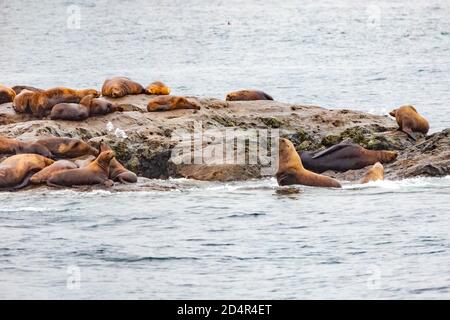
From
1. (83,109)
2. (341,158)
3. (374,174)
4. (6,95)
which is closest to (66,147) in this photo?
(83,109)

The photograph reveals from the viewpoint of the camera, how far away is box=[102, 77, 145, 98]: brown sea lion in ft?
84.2

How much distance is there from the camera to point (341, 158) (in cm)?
2230

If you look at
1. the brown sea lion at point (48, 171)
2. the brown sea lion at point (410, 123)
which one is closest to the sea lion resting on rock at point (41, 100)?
the brown sea lion at point (48, 171)

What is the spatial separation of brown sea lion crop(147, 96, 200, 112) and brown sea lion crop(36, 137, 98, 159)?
2.80 m

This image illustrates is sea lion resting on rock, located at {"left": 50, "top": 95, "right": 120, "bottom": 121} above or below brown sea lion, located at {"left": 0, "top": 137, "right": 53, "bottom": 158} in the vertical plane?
above

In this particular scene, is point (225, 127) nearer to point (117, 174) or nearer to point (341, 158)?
point (341, 158)

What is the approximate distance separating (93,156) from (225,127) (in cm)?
315

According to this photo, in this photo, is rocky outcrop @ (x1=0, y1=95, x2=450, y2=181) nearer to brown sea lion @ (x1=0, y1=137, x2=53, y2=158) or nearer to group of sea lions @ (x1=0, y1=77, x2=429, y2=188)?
group of sea lions @ (x1=0, y1=77, x2=429, y2=188)

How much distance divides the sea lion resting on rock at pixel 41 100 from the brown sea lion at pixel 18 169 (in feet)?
11.2

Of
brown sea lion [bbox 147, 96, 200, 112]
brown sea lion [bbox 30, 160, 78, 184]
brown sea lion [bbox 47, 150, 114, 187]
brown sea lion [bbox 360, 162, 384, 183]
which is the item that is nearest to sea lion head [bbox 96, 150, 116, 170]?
brown sea lion [bbox 47, 150, 114, 187]
